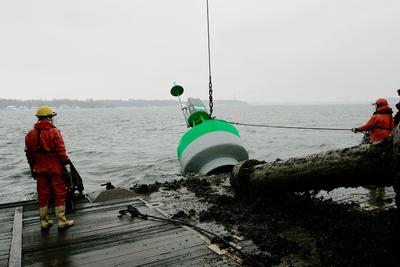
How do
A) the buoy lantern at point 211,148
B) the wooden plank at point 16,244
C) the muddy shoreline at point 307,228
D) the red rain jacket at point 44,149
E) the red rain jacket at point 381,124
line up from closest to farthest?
the muddy shoreline at point 307,228, the wooden plank at point 16,244, the red rain jacket at point 44,149, the red rain jacket at point 381,124, the buoy lantern at point 211,148

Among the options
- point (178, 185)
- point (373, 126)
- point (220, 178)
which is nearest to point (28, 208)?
point (178, 185)

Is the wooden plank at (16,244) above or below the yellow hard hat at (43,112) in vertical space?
below

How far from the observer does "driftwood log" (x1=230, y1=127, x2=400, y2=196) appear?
165 inches

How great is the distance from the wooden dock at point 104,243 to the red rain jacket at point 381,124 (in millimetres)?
4878

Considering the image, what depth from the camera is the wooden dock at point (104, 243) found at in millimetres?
4371

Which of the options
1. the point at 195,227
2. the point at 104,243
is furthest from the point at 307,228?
the point at 104,243

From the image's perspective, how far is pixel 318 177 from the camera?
5.13 metres

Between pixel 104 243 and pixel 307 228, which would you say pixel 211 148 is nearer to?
pixel 307 228

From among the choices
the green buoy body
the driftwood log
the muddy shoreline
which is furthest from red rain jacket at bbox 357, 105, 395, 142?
the green buoy body

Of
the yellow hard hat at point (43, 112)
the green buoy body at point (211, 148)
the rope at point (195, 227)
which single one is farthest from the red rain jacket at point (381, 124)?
the yellow hard hat at point (43, 112)

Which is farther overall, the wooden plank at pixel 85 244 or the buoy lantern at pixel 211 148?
the buoy lantern at pixel 211 148

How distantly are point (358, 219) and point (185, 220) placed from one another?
111 inches

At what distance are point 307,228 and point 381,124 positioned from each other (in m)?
4.02

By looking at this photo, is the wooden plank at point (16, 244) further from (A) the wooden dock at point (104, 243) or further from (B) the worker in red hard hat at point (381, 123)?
(B) the worker in red hard hat at point (381, 123)
